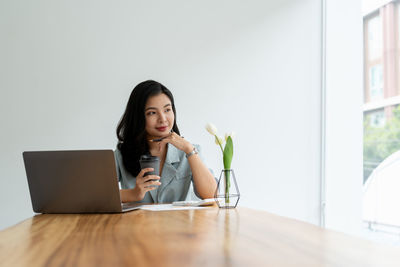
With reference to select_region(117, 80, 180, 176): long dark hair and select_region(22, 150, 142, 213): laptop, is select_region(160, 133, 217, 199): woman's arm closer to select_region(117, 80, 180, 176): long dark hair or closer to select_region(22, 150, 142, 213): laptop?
select_region(117, 80, 180, 176): long dark hair

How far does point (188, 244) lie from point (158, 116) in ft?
4.43

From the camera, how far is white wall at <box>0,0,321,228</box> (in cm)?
290

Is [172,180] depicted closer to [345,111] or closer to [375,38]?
[345,111]

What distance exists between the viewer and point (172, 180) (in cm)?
202

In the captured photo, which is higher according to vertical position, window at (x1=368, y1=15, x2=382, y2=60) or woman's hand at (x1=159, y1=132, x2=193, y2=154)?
window at (x1=368, y1=15, x2=382, y2=60)

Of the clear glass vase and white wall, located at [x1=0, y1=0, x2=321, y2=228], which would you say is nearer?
the clear glass vase

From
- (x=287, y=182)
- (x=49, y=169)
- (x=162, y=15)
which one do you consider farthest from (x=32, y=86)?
(x=287, y=182)

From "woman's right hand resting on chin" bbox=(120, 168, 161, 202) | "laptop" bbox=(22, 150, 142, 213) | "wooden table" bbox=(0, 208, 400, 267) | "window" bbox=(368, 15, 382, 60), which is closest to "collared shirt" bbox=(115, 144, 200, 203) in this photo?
"woman's right hand resting on chin" bbox=(120, 168, 161, 202)

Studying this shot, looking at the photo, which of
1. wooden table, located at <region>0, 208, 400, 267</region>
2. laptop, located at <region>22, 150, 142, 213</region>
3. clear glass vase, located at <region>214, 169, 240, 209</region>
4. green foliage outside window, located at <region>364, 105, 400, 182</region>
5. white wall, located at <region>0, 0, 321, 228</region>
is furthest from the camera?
green foliage outside window, located at <region>364, 105, 400, 182</region>

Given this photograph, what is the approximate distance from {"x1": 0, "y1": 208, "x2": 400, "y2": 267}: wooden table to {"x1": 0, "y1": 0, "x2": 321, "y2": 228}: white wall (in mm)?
1912

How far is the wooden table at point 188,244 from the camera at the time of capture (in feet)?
2.08

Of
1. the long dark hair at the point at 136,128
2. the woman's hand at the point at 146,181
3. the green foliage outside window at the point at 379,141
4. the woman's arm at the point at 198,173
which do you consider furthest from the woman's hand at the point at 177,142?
the green foliage outside window at the point at 379,141

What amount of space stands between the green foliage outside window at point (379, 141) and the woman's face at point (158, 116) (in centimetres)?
184

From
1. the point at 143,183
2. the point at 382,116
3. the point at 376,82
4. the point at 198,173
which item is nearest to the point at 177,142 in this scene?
the point at 198,173
